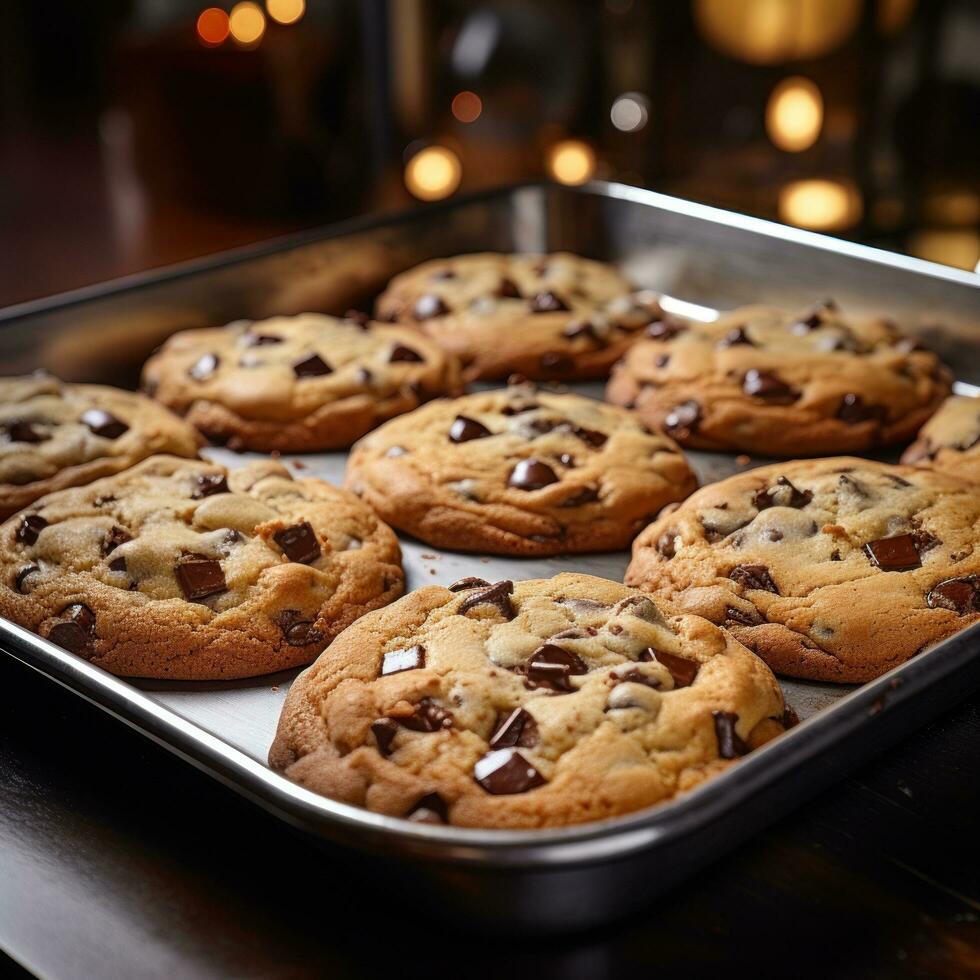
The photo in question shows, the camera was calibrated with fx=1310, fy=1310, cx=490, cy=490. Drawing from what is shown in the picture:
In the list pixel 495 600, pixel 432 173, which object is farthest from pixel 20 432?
pixel 432 173

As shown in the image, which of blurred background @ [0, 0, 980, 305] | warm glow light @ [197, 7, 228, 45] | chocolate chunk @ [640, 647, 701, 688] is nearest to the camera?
chocolate chunk @ [640, 647, 701, 688]

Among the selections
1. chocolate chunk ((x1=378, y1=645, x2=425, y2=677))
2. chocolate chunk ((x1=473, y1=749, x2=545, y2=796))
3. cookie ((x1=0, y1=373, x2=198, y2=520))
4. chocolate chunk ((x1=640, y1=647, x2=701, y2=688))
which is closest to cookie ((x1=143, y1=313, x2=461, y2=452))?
cookie ((x1=0, y1=373, x2=198, y2=520))

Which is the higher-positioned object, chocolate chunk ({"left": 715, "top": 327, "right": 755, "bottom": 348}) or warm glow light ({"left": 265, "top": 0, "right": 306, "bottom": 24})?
warm glow light ({"left": 265, "top": 0, "right": 306, "bottom": 24})

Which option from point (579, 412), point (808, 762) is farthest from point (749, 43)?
point (808, 762)

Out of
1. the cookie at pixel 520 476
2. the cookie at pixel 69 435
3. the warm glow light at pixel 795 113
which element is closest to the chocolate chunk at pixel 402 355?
the cookie at pixel 520 476

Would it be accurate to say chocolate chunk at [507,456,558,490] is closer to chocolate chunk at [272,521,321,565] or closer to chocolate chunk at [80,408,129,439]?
chocolate chunk at [272,521,321,565]

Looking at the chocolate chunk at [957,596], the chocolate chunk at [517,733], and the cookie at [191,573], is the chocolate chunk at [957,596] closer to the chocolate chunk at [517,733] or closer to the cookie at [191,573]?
the chocolate chunk at [517,733]

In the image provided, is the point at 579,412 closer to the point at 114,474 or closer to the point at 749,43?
the point at 114,474
